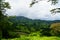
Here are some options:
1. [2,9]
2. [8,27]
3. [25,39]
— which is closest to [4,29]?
[8,27]

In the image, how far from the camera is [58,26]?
90.2 ft

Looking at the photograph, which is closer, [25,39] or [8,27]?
[25,39]

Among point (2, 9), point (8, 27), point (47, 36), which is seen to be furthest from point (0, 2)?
point (47, 36)

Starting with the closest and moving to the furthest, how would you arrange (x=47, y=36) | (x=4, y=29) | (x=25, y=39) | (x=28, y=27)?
(x=25, y=39), (x=47, y=36), (x=4, y=29), (x=28, y=27)

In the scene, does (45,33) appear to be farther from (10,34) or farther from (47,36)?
(10,34)

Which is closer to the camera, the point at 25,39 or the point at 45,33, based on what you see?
the point at 25,39

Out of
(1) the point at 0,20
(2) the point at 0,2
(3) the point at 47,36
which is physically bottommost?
(3) the point at 47,36

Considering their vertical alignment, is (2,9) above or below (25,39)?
above

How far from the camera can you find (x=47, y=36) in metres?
26.4

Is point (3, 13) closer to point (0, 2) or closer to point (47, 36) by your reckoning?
point (0, 2)

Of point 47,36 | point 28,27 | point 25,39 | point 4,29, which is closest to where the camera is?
point 25,39

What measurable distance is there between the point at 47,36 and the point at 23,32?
4036 mm

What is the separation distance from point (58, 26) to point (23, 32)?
15.6 feet

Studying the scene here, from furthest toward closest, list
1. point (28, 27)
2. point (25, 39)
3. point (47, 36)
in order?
point (28, 27) → point (47, 36) → point (25, 39)
